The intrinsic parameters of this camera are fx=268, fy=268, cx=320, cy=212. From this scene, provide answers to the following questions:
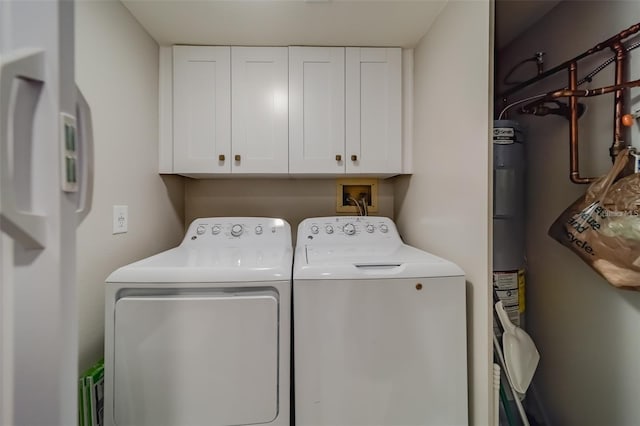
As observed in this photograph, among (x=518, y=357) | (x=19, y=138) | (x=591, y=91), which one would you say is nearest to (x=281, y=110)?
(x=19, y=138)

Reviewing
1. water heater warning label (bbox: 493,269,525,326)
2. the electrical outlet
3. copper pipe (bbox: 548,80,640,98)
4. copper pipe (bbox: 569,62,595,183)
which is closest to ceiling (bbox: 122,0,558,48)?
copper pipe (bbox: 569,62,595,183)

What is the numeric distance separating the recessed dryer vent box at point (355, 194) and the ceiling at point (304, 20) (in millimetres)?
836

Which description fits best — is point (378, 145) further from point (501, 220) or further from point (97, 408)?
point (97, 408)

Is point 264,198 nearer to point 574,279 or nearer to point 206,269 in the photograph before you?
point 206,269

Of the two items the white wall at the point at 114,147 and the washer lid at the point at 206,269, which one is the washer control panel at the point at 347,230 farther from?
the white wall at the point at 114,147

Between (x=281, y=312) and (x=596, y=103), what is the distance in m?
1.61

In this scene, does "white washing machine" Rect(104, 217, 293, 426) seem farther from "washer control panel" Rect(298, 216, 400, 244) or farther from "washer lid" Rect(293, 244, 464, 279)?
"washer control panel" Rect(298, 216, 400, 244)

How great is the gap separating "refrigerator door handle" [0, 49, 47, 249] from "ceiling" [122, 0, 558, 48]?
1.14 metres

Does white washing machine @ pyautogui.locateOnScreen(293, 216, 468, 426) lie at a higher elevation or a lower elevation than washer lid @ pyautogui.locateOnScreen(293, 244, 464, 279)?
lower

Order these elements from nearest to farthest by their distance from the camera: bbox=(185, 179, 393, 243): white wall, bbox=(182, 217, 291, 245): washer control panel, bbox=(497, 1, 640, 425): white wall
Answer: bbox=(497, 1, 640, 425): white wall, bbox=(182, 217, 291, 245): washer control panel, bbox=(185, 179, 393, 243): white wall

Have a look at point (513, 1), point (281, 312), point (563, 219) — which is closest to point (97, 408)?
point (281, 312)

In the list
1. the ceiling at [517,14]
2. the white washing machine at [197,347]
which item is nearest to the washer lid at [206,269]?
the white washing machine at [197,347]

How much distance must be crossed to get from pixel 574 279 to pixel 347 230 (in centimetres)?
110

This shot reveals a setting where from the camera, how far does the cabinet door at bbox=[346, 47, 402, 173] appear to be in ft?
5.17
